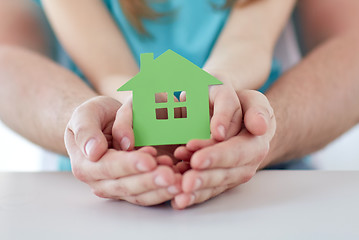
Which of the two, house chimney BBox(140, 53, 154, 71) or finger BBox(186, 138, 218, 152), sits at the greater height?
house chimney BBox(140, 53, 154, 71)

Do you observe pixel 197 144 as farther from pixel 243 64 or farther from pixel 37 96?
pixel 37 96

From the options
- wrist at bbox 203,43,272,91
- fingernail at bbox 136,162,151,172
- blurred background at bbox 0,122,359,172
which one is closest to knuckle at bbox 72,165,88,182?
fingernail at bbox 136,162,151,172

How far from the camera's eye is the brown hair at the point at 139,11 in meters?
1.16

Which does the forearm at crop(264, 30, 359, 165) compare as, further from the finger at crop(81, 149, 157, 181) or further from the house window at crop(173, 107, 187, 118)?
the finger at crop(81, 149, 157, 181)

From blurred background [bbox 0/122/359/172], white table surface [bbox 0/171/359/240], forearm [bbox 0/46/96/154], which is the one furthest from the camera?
blurred background [bbox 0/122/359/172]

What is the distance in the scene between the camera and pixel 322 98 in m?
1.02

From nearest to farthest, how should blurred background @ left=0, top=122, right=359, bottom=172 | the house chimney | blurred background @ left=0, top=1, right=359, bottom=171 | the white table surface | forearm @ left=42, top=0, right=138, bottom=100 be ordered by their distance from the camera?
1. the white table surface
2. the house chimney
3. forearm @ left=42, top=0, right=138, bottom=100
4. blurred background @ left=0, top=1, right=359, bottom=171
5. blurred background @ left=0, top=122, right=359, bottom=172

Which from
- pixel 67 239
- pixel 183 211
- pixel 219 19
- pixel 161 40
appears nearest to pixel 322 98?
pixel 219 19

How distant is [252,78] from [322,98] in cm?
20

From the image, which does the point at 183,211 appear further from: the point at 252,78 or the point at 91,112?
the point at 252,78

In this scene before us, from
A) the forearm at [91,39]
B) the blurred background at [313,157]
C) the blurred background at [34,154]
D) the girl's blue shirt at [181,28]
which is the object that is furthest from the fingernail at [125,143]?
the blurred background at [34,154]

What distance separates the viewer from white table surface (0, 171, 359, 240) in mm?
485

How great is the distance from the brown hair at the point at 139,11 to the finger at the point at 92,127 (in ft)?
1.89

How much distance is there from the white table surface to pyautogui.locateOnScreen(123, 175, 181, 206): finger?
1cm
